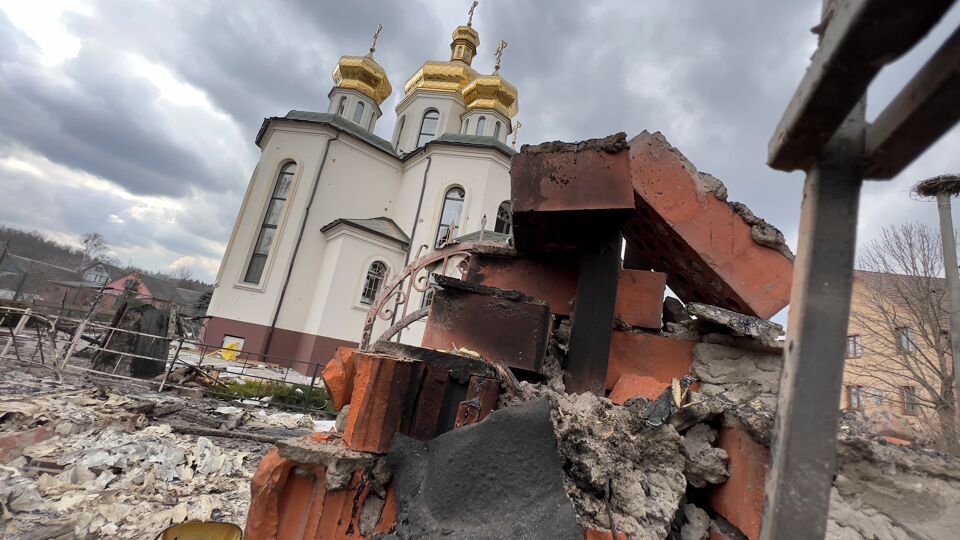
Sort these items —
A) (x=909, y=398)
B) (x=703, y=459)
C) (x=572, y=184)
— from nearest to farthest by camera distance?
(x=703, y=459)
(x=572, y=184)
(x=909, y=398)

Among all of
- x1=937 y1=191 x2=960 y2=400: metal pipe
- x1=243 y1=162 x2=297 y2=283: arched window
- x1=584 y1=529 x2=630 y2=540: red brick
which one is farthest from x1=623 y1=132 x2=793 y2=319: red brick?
x1=243 y1=162 x2=297 y2=283: arched window

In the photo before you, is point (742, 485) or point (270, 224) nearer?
point (742, 485)

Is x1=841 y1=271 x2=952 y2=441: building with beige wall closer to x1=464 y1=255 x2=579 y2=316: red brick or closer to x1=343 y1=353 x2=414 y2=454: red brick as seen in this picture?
x1=464 y1=255 x2=579 y2=316: red brick

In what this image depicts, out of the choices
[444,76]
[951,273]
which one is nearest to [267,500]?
[951,273]

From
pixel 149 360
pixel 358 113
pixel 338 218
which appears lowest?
pixel 149 360

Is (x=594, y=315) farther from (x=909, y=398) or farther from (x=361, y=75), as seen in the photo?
(x=361, y=75)

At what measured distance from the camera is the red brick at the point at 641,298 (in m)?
2.29

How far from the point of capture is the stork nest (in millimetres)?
7734

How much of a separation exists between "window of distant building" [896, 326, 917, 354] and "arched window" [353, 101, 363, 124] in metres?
23.6

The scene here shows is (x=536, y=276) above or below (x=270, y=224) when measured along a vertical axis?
below

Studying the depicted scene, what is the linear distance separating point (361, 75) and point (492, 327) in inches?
899

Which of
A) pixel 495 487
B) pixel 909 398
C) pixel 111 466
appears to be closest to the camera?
pixel 495 487

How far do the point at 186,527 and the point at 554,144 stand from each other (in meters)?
2.66

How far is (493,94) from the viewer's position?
21.0 meters
